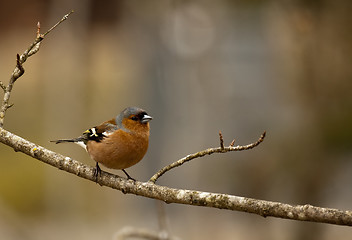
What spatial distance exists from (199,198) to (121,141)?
4.22 feet

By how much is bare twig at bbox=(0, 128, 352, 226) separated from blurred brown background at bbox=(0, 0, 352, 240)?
226 centimetres

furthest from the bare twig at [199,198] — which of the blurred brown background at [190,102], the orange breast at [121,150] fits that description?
the blurred brown background at [190,102]

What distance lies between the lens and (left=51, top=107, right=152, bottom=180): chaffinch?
13.8 ft

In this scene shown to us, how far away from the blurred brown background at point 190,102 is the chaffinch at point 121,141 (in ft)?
5.54

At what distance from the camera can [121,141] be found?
13.9ft

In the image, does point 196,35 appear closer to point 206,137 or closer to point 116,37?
point 206,137

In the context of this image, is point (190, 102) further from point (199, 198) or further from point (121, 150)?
point (199, 198)

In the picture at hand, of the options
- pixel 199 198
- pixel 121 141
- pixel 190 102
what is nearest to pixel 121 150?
pixel 121 141

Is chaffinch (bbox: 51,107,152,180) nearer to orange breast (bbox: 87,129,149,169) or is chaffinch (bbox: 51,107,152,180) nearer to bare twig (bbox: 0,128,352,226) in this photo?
orange breast (bbox: 87,129,149,169)

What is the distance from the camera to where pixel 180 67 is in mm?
10125

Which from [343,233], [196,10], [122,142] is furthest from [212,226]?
[122,142]

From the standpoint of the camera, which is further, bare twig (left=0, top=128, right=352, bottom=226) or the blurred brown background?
the blurred brown background

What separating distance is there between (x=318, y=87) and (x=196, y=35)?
11.8ft

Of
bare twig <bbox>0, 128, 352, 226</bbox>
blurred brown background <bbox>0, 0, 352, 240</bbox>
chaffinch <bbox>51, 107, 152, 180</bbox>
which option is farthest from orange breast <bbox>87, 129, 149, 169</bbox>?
blurred brown background <bbox>0, 0, 352, 240</bbox>
